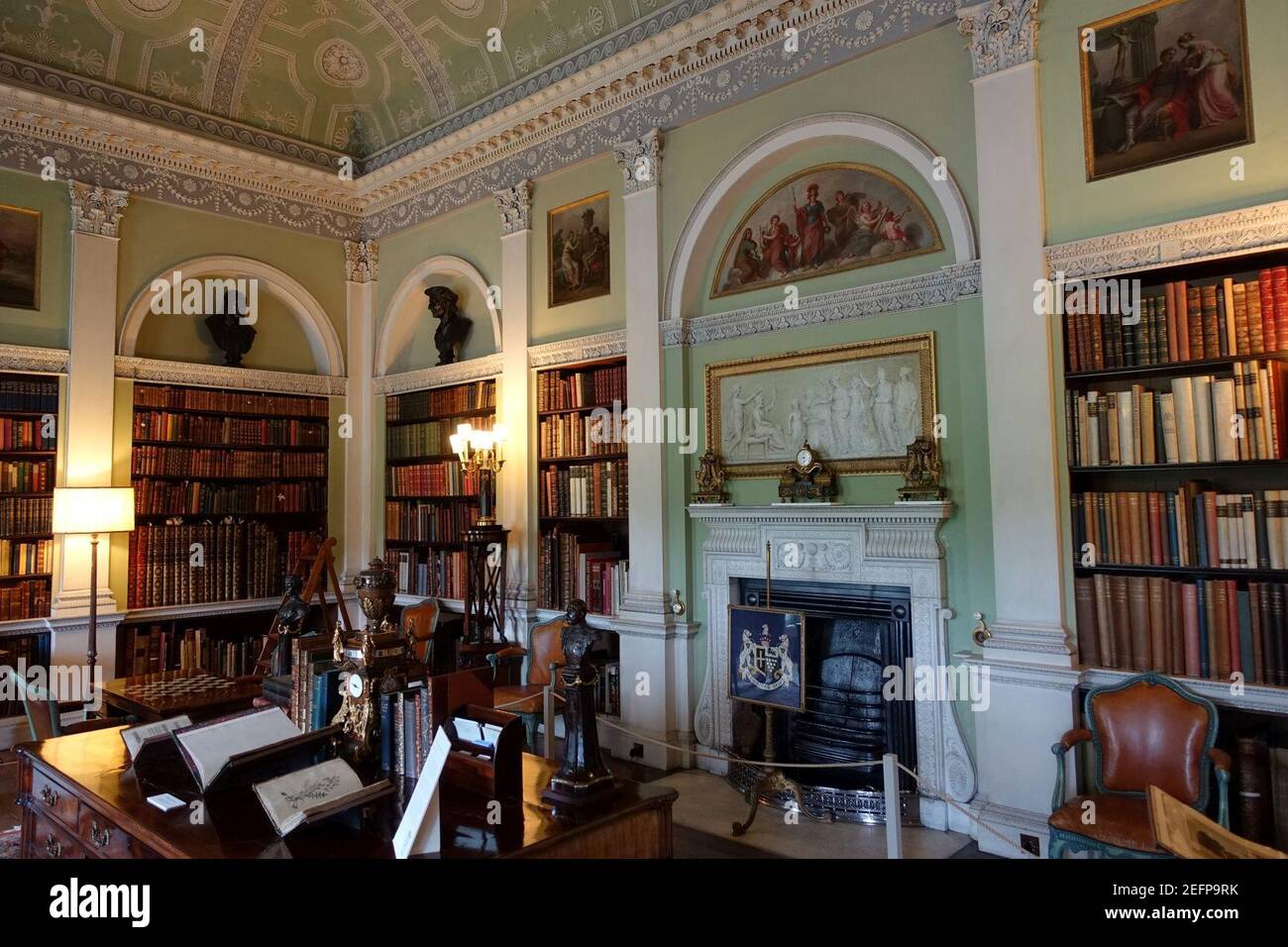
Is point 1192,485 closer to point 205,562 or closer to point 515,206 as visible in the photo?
point 515,206

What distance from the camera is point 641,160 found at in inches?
229

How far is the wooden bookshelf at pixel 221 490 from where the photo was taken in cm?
707

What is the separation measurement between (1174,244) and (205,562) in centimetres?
775

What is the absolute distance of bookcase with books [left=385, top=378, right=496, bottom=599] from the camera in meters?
7.27

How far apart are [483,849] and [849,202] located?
4.40 metres

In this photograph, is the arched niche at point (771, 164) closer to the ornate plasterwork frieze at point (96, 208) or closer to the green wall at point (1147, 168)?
the green wall at point (1147, 168)

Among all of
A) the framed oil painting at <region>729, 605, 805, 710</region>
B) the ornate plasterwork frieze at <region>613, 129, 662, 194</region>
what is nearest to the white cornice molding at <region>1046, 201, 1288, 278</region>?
the framed oil painting at <region>729, 605, 805, 710</region>

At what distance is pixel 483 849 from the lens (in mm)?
1851

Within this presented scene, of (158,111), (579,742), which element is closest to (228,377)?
(158,111)

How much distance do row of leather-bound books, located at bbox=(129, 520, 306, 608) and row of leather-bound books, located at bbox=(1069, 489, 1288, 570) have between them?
22.9 ft

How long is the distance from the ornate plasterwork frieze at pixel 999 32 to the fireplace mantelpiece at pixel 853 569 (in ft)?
7.78

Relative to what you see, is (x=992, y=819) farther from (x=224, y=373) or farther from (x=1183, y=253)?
(x=224, y=373)

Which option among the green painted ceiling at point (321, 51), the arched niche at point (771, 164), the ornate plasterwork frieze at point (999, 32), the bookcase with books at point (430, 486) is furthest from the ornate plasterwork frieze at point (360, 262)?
the ornate plasterwork frieze at point (999, 32)

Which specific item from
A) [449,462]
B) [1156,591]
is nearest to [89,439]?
[449,462]
